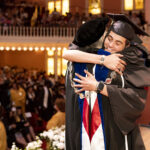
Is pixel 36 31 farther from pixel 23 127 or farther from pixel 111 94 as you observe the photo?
pixel 111 94

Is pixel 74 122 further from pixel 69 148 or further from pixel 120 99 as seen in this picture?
pixel 120 99

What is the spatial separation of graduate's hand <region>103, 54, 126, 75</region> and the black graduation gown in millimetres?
47

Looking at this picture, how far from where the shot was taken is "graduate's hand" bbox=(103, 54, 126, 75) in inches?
74.4

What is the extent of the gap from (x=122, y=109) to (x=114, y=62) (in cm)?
26

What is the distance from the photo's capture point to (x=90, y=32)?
202cm

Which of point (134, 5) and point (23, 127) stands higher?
point (134, 5)

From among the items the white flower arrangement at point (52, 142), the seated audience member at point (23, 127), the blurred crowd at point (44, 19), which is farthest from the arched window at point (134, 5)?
the white flower arrangement at point (52, 142)

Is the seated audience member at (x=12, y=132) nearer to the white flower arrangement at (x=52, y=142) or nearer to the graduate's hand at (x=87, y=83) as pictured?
the white flower arrangement at (x=52, y=142)

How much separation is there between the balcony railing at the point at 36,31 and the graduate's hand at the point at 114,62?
14.2m

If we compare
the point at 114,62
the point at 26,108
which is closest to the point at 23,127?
the point at 26,108

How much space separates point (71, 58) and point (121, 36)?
311mm

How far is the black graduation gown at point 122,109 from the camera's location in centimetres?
189

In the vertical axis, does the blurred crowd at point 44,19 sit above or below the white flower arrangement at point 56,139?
above

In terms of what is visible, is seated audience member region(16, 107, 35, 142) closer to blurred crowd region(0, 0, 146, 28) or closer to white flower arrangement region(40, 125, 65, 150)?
white flower arrangement region(40, 125, 65, 150)
